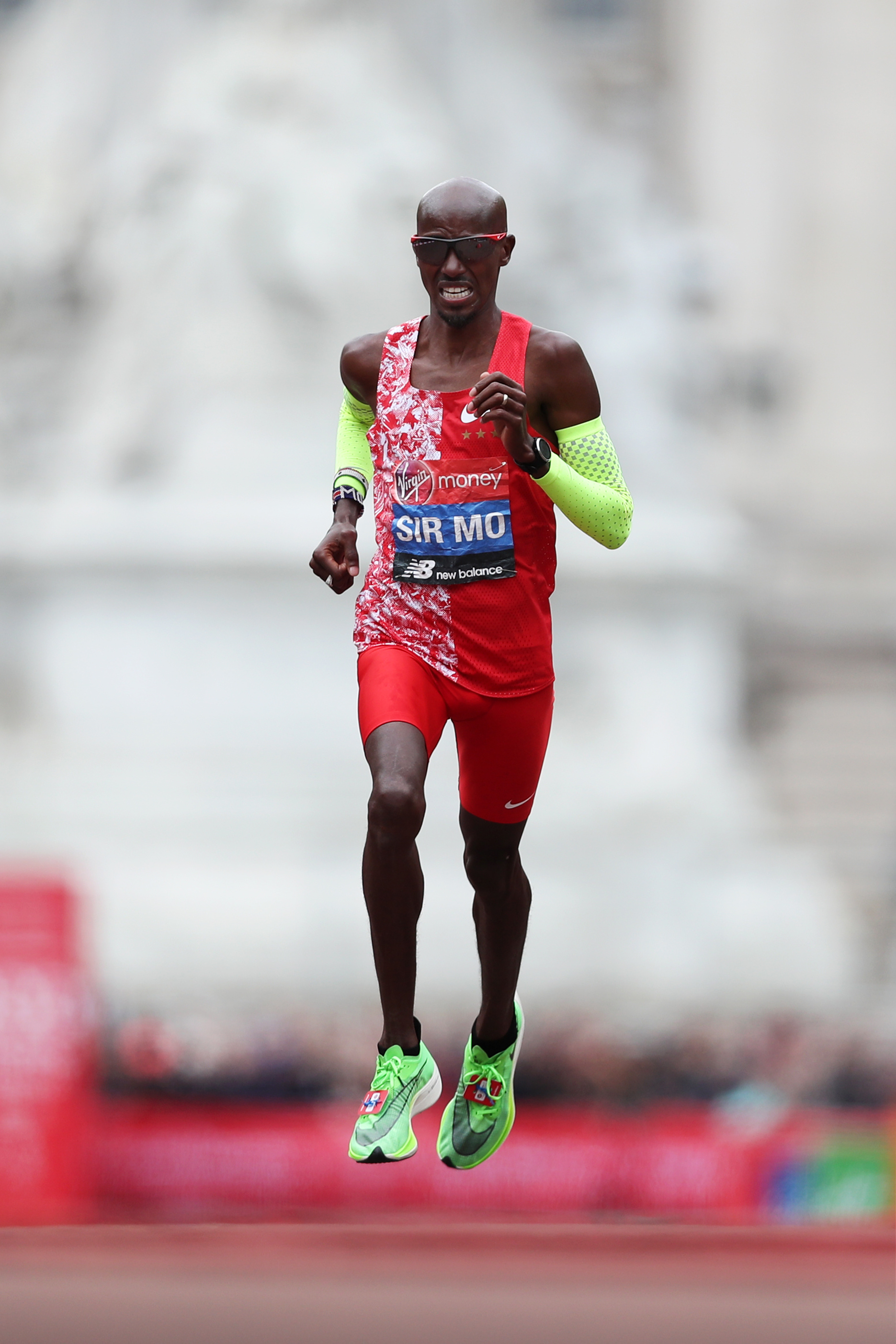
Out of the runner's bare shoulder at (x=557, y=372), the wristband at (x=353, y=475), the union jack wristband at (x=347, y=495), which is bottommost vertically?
the union jack wristband at (x=347, y=495)

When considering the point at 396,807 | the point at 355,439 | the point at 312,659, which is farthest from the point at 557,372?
the point at 312,659

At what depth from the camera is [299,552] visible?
20047 millimetres

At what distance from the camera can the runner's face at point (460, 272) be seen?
4.92 meters

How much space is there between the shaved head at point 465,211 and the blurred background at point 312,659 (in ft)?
33.7

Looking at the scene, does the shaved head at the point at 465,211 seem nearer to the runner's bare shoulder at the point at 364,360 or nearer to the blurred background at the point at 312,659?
the runner's bare shoulder at the point at 364,360

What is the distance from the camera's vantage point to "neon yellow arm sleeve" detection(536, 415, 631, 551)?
4.95m

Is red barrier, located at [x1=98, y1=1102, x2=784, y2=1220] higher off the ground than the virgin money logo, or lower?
lower

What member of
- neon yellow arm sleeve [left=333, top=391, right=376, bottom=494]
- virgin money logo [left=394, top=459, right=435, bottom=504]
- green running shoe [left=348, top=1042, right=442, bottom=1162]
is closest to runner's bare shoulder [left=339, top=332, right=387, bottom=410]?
neon yellow arm sleeve [left=333, top=391, right=376, bottom=494]

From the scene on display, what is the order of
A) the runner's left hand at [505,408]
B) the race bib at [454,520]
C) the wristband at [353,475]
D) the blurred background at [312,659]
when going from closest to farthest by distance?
the runner's left hand at [505,408] → the race bib at [454,520] → the wristband at [353,475] → the blurred background at [312,659]

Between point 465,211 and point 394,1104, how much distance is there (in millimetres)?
2212

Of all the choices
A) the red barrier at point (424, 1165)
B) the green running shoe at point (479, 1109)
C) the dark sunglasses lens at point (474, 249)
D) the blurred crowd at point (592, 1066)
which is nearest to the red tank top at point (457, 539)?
the dark sunglasses lens at point (474, 249)

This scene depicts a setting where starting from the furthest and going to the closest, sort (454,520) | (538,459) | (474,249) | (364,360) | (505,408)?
1. (364,360)
2. (454,520)
3. (474,249)
4. (538,459)
5. (505,408)

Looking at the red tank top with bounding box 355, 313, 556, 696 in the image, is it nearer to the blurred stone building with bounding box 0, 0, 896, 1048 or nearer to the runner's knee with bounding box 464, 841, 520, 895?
the runner's knee with bounding box 464, 841, 520, 895

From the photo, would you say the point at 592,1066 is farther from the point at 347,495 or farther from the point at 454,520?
the point at 454,520
